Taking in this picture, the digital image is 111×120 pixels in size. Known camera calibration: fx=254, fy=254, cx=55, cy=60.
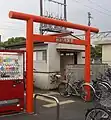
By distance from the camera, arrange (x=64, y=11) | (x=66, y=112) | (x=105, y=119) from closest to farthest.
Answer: (x=105, y=119)
(x=66, y=112)
(x=64, y=11)

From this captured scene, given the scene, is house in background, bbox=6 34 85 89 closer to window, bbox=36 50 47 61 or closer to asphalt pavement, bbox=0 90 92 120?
window, bbox=36 50 47 61

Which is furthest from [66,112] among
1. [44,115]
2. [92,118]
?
[92,118]

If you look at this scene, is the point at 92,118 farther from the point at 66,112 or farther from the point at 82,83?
the point at 82,83

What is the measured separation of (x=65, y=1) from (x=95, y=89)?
13.4m

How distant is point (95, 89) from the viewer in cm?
1104

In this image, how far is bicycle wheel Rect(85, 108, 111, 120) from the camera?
6.12 m

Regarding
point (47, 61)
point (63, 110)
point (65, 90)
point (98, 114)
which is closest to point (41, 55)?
point (47, 61)

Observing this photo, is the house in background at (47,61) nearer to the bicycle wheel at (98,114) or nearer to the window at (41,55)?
the window at (41,55)

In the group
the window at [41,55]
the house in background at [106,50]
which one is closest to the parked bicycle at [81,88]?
the window at [41,55]

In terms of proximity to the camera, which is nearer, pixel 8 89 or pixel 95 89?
pixel 8 89

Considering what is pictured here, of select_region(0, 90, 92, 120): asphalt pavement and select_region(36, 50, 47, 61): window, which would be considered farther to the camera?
select_region(36, 50, 47, 61): window

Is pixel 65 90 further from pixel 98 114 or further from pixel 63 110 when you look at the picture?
pixel 98 114

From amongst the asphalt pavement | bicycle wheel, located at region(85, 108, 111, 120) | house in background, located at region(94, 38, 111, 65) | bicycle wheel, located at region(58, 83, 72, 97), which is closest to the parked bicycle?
bicycle wheel, located at region(58, 83, 72, 97)

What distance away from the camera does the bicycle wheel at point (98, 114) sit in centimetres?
612
